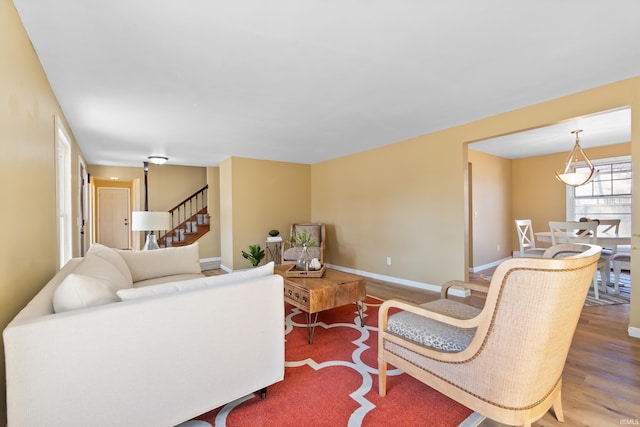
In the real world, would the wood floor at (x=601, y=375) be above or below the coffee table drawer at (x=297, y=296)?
below

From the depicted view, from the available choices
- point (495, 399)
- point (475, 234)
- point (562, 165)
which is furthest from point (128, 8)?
point (562, 165)

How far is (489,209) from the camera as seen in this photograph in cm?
554

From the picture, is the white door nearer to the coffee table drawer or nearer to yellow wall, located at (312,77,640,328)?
yellow wall, located at (312,77,640,328)

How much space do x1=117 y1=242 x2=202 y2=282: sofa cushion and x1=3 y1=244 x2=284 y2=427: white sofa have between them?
1.13 m

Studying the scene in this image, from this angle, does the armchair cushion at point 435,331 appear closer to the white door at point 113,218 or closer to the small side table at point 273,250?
the small side table at point 273,250

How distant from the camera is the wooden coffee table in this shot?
95.3 inches

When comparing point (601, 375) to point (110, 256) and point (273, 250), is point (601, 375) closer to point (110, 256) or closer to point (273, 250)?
point (110, 256)

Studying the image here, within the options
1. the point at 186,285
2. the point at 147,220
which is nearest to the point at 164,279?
the point at 147,220

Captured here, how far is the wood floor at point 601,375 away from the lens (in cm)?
153

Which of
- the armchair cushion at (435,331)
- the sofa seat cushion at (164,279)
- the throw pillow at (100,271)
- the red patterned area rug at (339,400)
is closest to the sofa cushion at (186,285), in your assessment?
the throw pillow at (100,271)

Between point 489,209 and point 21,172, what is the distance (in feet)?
21.2

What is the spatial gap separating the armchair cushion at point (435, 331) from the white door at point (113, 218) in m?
8.86

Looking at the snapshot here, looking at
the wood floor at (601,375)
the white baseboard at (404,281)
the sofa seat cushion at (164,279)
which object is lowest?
the wood floor at (601,375)

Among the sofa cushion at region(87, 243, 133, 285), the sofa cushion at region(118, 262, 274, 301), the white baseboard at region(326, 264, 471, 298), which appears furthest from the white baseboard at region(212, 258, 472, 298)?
the sofa cushion at region(87, 243, 133, 285)
